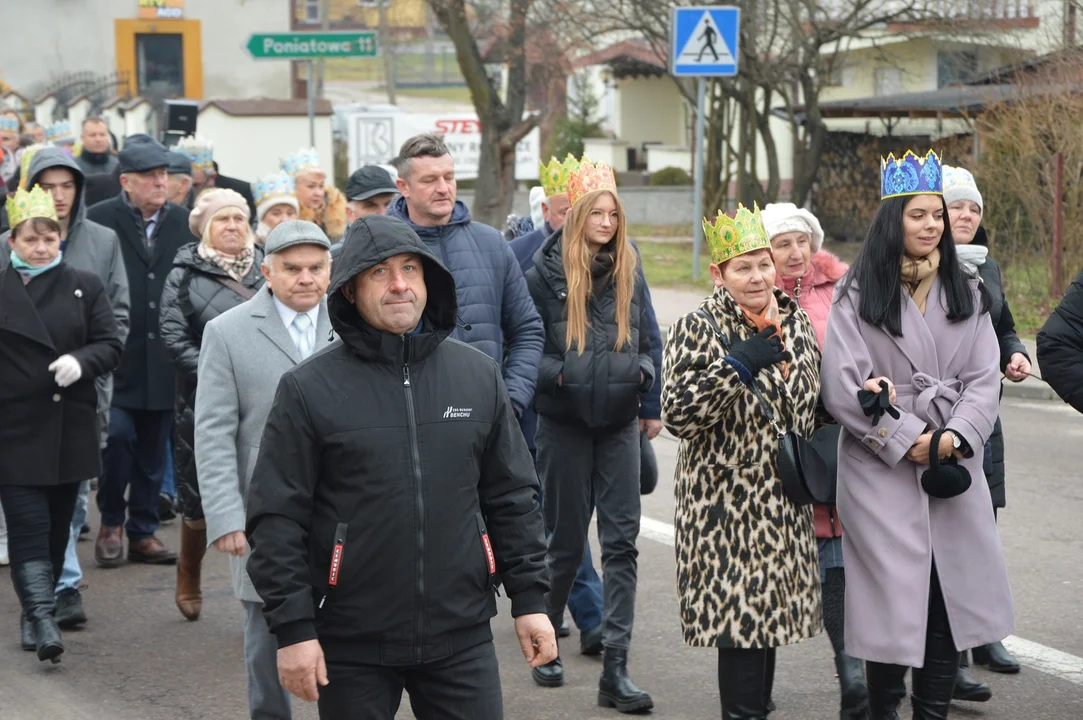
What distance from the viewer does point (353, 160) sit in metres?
28.5

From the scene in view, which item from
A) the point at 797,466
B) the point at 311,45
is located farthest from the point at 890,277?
the point at 311,45

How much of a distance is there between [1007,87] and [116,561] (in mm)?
14867

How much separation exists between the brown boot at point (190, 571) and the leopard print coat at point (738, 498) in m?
2.74

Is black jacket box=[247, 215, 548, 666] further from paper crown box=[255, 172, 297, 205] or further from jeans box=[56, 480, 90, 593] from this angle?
paper crown box=[255, 172, 297, 205]

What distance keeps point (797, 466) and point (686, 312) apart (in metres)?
10.7

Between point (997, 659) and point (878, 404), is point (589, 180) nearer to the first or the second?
point (878, 404)

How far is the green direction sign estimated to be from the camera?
715 inches

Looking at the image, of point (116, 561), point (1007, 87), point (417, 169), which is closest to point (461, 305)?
point (417, 169)

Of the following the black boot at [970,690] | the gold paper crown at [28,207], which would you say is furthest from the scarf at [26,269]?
the black boot at [970,690]

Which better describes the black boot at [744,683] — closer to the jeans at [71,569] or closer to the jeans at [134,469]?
the jeans at [71,569]

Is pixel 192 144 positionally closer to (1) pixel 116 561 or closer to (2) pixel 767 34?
(1) pixel 116 561

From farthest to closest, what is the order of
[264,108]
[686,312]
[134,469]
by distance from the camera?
[264,108], [686,312], [134,469]

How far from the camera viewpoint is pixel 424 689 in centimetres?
385

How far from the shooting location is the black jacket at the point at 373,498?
370cm
